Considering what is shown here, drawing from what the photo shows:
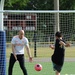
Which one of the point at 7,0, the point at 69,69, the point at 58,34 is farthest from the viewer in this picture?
the point at 7,0

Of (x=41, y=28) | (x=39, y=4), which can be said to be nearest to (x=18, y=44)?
(x=41, y=28)

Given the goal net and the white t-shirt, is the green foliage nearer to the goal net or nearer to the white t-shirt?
Answer: the goal net

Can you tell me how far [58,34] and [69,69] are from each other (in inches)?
204

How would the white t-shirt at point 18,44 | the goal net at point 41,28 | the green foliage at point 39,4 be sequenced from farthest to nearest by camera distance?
the green foliage at point 39,4 → the goal net at point 41,28 → the white t-shirt at point 18,44

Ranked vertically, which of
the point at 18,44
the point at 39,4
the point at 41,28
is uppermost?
the point at 18,44

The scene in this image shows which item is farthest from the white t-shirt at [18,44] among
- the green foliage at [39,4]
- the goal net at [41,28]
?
the green foliage at [39,4]

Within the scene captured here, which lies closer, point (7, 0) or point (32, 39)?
point (32, 39)

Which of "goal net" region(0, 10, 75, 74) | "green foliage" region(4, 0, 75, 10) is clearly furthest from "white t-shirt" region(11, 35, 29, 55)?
"green foliage" region(4, 0, 75, 10)

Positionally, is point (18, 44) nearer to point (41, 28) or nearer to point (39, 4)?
point (41, 28)

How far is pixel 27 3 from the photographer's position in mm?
58125

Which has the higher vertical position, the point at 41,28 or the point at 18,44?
the point at 18,44

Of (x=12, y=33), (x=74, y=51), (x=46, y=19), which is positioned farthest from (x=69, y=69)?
(x=74, y=51)

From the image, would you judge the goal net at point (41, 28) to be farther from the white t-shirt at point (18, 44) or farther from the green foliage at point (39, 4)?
the green foliage at point (39, 4)

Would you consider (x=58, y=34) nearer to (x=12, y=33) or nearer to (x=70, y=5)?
(x=12, y=33)
